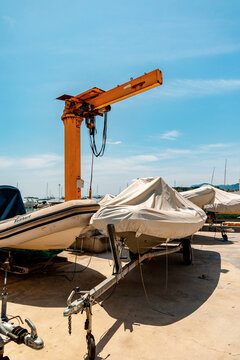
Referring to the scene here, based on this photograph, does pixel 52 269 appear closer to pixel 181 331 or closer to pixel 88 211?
pixel 88 211

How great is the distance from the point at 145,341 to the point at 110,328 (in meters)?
0.56

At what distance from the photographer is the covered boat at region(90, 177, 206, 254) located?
3.78m

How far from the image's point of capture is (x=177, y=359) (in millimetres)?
2746

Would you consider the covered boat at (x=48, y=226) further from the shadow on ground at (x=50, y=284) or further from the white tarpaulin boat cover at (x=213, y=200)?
the white tarpaulin boat cover at (x=213, y=200)

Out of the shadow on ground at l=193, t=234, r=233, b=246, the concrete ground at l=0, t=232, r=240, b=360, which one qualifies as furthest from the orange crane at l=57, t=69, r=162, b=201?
the shadow on ground at l=193, t=234, r=233, b=246

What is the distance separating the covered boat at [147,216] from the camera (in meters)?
3.78

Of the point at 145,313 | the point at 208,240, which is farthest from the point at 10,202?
the point at 208,240

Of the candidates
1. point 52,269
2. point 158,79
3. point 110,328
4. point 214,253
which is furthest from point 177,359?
point 158,79

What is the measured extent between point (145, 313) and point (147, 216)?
4.85 ft

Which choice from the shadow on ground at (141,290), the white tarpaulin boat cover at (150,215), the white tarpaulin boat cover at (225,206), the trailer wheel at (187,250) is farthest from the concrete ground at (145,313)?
the white tarpaulin boat cover at (225,206)

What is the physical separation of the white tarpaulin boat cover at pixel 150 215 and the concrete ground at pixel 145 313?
3.84 ft

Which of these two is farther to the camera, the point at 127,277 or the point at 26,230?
the point at 127,277

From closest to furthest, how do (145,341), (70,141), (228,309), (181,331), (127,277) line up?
(145,341), (181,331), (228,309), (127,277), (70,141)

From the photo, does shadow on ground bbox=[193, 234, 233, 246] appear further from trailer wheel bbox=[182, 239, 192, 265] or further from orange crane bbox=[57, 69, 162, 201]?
orange crane bbox=[57, 69, 162, 201]
